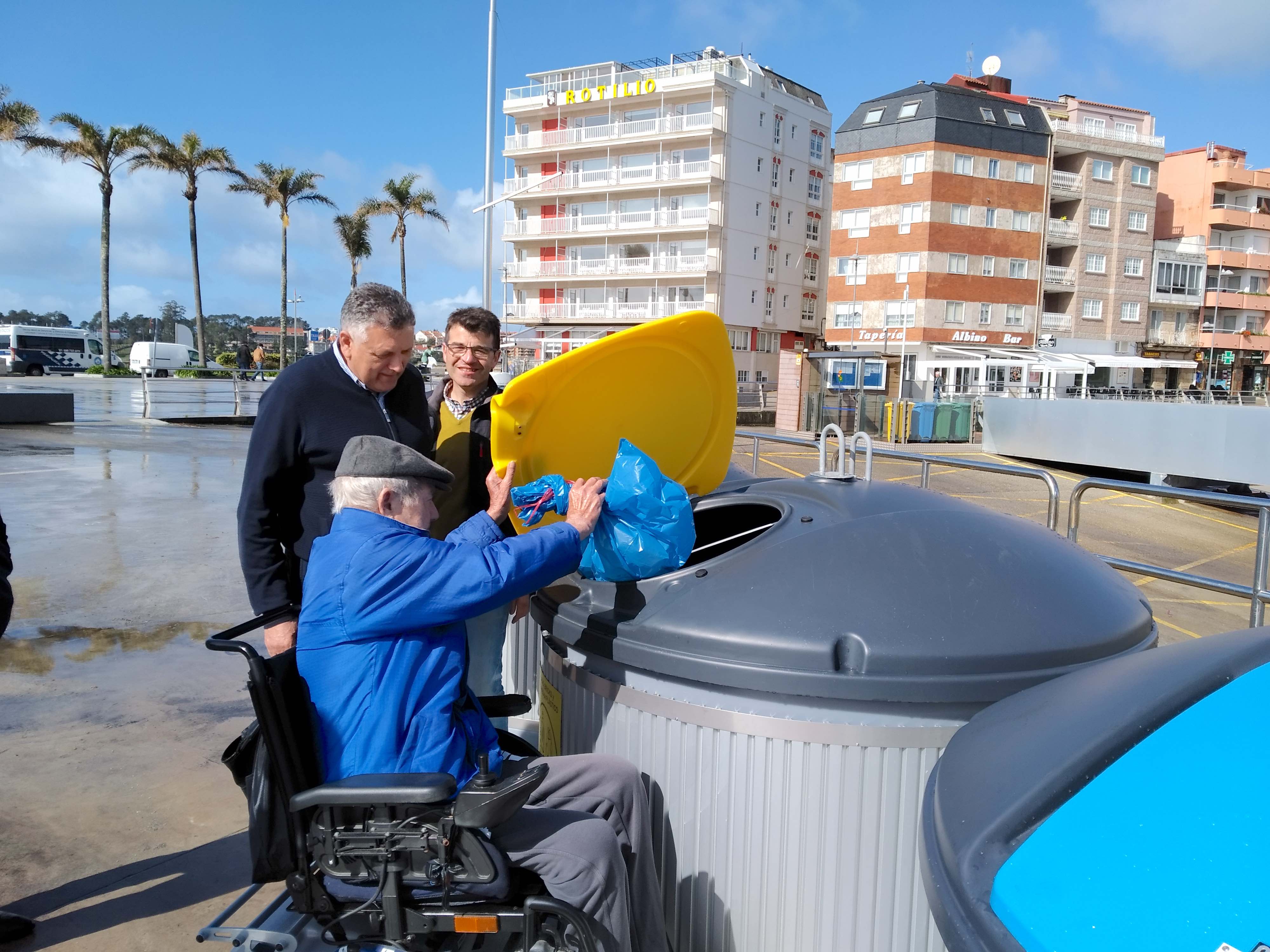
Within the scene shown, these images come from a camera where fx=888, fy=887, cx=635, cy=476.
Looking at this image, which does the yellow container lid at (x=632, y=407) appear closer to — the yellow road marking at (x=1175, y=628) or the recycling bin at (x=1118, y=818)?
the recycling bin at (x=1118, y=818)

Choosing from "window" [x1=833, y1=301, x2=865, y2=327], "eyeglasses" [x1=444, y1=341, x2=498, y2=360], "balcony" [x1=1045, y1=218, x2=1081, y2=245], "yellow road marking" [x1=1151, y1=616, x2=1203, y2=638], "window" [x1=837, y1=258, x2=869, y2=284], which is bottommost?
"yellow road marking" [x1=1151, y1=616, x2=1203, y2=638]

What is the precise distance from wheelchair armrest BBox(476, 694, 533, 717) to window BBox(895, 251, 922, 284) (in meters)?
41.7

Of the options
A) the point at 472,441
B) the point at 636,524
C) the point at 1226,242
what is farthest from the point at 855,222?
the point at 636,524

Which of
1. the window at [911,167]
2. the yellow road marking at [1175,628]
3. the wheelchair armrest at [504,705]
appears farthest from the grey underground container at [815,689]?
the window at [911,167]

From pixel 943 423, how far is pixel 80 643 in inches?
882

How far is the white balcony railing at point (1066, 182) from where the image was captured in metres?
43.4

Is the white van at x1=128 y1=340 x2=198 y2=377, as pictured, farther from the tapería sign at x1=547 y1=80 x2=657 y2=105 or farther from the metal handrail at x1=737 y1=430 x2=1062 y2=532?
the metal handrail at x1=737 y1=430 x2=1062 y2=532

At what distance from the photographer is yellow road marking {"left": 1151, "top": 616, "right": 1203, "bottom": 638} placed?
6.61m

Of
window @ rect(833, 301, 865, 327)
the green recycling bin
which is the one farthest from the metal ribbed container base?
window @ rect(833, 301, 865, 327)

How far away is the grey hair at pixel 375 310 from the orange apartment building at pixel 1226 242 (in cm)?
5712

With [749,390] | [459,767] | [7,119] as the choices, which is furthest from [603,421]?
[7,119]

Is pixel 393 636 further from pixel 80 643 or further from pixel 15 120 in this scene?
pixel 15 120

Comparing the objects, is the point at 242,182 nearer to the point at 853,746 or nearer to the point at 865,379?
the point at 865,379

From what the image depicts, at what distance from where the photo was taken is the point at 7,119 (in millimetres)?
34562
